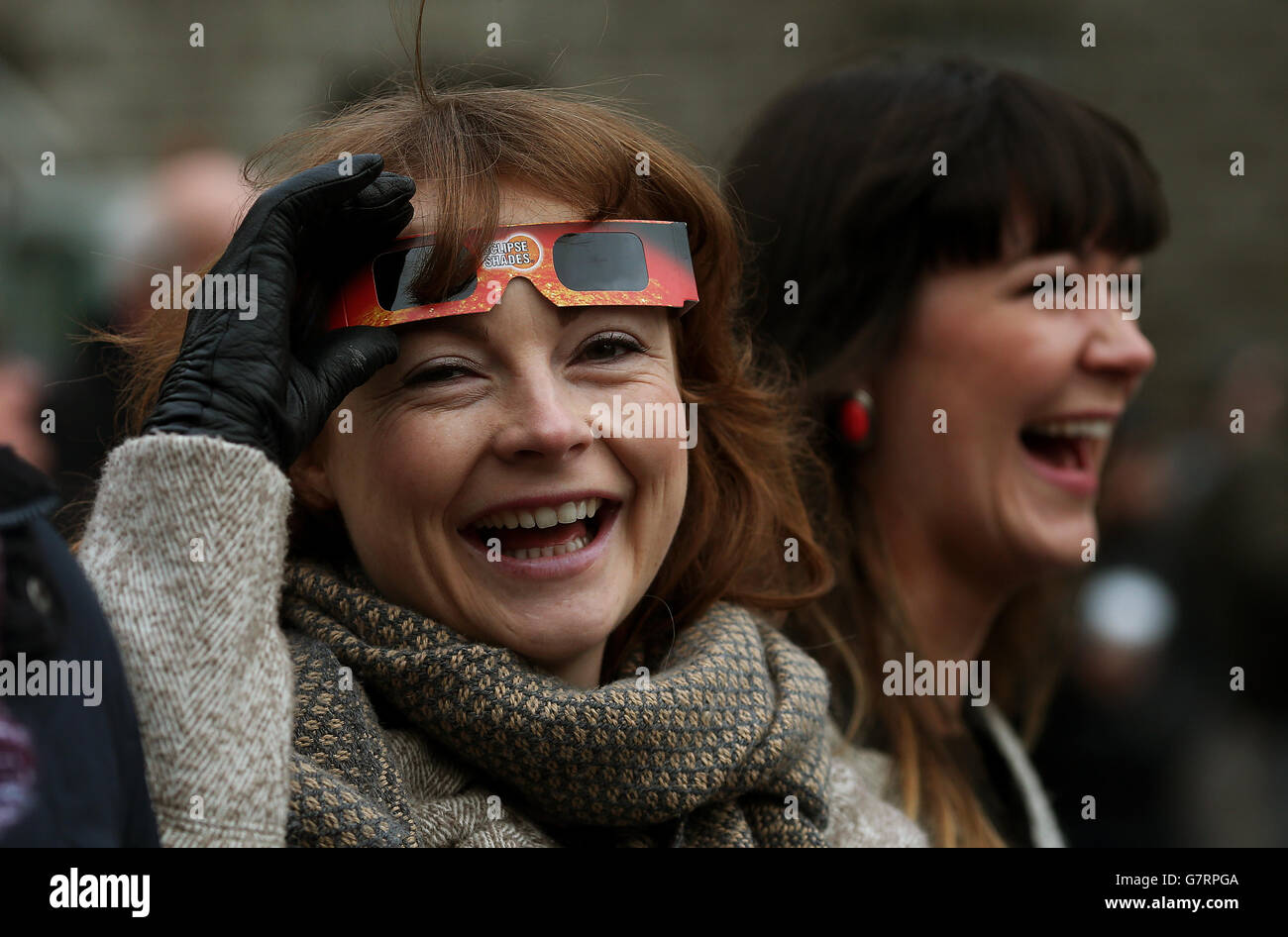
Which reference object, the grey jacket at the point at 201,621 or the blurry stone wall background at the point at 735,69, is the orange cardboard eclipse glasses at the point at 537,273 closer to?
the grey jacket at the point at 201,621

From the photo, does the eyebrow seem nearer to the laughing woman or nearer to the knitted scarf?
the laughing woman

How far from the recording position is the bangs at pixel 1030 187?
11.1ft

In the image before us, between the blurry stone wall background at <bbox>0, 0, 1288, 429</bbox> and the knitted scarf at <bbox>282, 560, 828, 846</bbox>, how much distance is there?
4630 mm

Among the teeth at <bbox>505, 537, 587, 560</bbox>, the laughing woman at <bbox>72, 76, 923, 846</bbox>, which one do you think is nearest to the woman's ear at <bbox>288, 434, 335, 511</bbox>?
the laughing woman at <bbox>72, 76, 923, 846</bbox>

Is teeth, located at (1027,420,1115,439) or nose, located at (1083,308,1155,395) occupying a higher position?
nose, located at (1083,308,1155,395)

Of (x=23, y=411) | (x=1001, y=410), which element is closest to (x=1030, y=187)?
(x=1001, y=410)

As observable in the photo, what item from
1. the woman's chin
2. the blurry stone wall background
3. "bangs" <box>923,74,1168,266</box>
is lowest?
the woman's chin

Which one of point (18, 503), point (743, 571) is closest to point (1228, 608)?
point (743, 571)

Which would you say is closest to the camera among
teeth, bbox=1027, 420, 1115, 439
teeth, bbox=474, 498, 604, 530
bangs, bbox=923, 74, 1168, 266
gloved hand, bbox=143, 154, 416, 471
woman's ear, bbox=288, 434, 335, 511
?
gloved hand, bbox=143, 154, 416, 471

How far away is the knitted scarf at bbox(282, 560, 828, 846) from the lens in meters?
2.20

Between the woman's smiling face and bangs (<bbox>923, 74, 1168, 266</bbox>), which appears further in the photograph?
bangs (<bbox>923, 74, 1168, 266</bbox>)

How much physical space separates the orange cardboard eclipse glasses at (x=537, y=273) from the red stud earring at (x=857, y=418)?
1.08m

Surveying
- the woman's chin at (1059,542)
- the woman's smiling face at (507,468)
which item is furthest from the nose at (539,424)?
the woman's chin at (1059,542)
